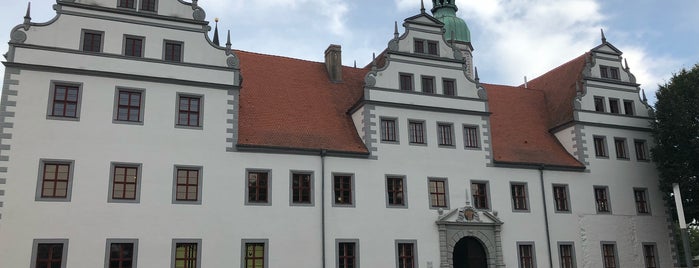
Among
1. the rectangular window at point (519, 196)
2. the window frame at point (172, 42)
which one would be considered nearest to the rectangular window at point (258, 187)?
the window frame at point (172, 42)

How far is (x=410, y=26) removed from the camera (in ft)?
92.4

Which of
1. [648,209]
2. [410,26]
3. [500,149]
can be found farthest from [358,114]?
[648,209]

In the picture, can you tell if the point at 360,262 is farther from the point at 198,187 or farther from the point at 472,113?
the point at 472,113

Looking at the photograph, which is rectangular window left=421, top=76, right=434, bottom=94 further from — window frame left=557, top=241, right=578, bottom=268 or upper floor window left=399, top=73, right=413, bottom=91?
window frame left=557, top=241, right=578, bottom=268

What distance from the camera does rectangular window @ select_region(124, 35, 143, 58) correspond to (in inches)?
894

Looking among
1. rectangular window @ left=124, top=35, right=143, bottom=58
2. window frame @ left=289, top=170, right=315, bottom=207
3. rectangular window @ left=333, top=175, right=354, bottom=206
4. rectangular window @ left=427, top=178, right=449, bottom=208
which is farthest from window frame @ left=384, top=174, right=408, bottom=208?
rectangular window @ left=124, top=35, right=143, bottom=58

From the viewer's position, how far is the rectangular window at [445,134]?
27.0 metres

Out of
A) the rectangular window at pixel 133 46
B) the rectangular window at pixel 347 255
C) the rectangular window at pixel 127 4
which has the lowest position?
A: the rectangular window at pixel 347 255

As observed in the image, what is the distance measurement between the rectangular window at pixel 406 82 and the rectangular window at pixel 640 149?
12.5m

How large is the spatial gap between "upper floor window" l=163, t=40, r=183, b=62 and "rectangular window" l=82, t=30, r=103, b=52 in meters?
2.30

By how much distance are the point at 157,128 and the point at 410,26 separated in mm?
12333

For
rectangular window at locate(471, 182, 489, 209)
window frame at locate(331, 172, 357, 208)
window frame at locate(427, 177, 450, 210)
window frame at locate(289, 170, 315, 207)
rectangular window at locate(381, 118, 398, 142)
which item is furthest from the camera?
rectangular window at locate(471, 182, 489, 209)

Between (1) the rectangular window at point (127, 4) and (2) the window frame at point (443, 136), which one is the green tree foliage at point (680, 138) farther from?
(1) the rectangular window at point (127, 4)

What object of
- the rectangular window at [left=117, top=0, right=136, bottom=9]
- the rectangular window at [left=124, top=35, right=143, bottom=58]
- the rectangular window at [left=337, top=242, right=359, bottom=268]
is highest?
the rectangular window at [left=117, top=0, right=136, bottom=9]
